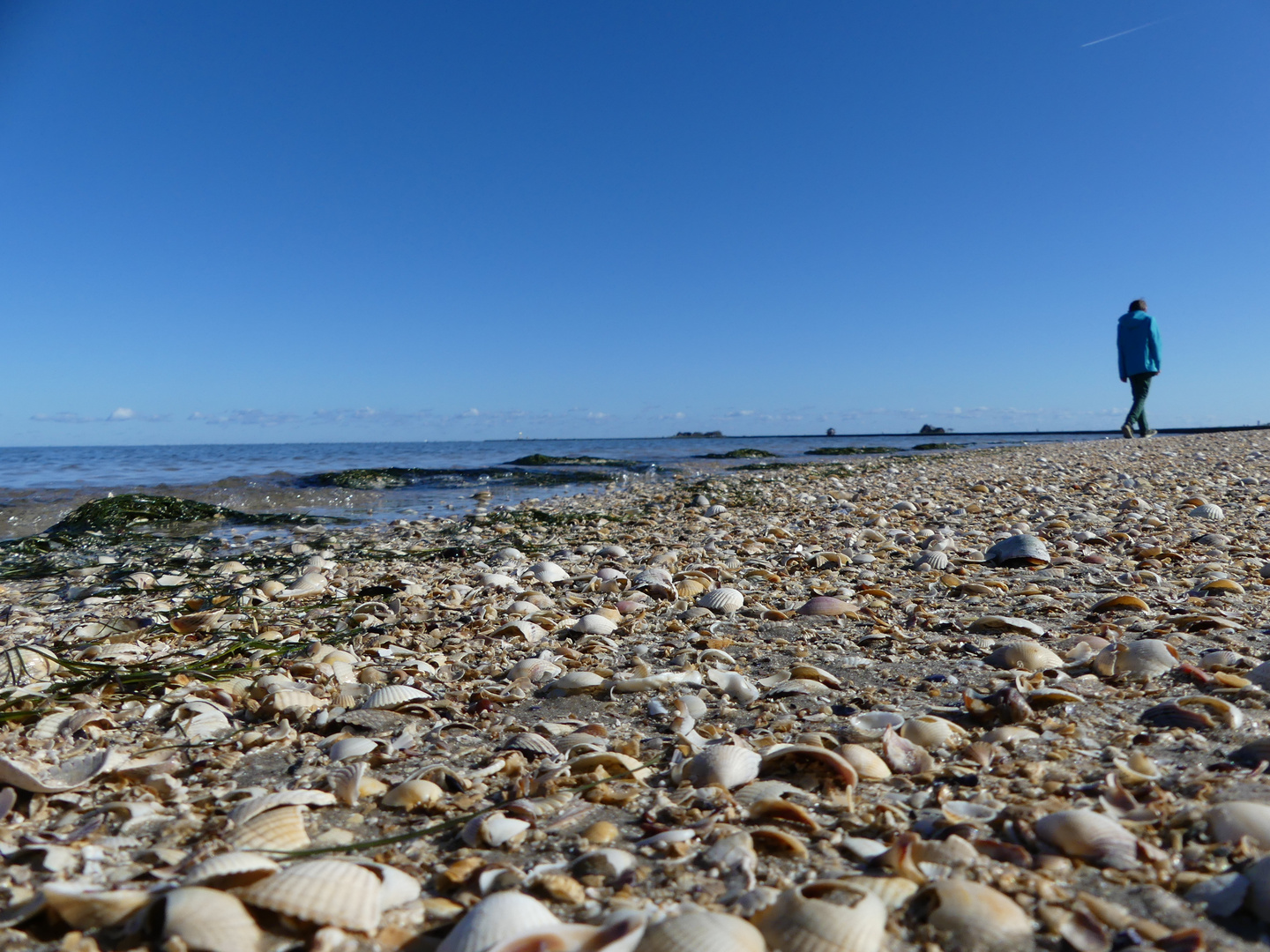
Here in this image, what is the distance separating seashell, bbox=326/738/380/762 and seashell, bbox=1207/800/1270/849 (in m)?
2.00

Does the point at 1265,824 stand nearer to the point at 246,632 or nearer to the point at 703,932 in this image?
the point at 703,932

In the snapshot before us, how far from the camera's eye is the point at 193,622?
3.66 m

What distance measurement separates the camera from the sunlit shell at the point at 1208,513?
5854mm

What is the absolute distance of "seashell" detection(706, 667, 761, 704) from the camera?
98.1 inches

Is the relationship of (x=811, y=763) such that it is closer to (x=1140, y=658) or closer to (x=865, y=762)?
(x=865, y=762)

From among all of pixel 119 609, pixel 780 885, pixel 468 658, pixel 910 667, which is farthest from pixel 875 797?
pixel 119 609

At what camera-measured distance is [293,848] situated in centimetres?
159

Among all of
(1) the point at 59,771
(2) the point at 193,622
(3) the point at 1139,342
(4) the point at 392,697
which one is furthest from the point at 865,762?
(3) the point at 1139,342

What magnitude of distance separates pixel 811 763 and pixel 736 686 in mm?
692

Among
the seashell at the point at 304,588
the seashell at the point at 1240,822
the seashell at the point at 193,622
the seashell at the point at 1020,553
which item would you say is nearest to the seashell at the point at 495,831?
the seashell at the point at 1240,822

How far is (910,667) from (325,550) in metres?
5.17

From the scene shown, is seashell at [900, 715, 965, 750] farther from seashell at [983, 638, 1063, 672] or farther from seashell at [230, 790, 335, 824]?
seashell at [230, 790, 335, 824]

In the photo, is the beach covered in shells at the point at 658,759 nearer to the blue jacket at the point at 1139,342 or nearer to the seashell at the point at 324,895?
the seashell at the point at 324,895

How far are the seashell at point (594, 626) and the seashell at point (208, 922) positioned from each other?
2.14 m
